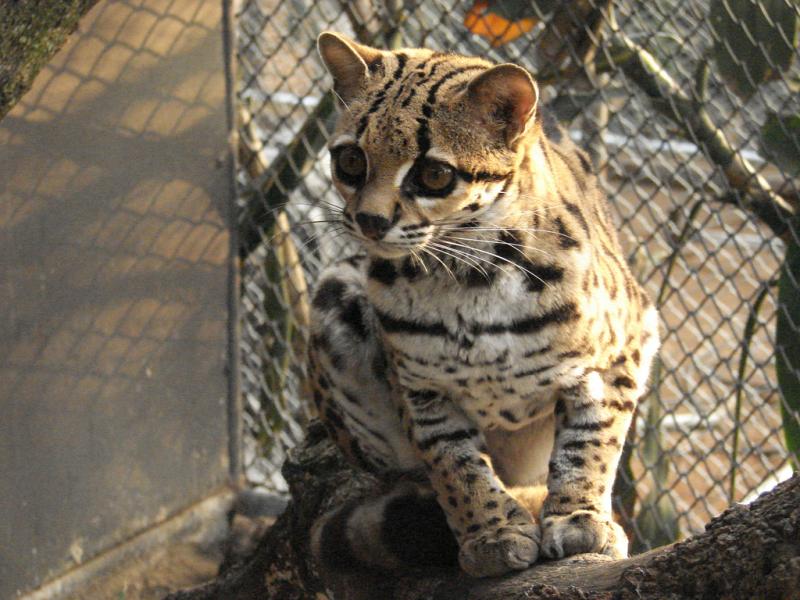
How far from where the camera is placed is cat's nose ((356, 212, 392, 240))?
2240 mm

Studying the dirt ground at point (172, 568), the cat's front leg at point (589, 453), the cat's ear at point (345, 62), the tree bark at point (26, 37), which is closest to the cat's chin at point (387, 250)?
the cat's ear at point (345, 62)

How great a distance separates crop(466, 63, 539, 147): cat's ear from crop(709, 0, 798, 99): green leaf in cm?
133

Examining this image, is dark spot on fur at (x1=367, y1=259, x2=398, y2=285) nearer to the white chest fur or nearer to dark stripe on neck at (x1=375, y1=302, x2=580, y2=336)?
the white chest fur

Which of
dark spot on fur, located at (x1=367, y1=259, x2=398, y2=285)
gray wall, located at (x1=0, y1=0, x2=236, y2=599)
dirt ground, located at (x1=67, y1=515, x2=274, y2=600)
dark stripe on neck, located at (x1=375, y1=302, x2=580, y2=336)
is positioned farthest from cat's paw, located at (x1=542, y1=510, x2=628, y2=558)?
dirt ground, located at (x1=67, y1=515, x2=274, y2=600)

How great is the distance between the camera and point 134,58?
3.85 meters

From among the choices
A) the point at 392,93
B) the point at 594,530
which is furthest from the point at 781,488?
the point at 392,93

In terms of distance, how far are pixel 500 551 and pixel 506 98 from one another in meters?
1.00

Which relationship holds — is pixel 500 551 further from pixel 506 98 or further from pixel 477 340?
pixel 506 98

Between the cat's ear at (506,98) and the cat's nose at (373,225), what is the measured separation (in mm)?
329

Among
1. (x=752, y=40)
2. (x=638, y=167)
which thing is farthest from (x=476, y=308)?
(x=638, y=167)

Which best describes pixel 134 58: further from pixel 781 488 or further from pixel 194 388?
pixel 781 488

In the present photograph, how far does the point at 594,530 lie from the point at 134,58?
8.02ft

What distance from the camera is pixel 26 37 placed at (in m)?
2.66

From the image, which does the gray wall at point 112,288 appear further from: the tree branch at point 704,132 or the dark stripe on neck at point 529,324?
the dark stripe on neck at point 529,324
